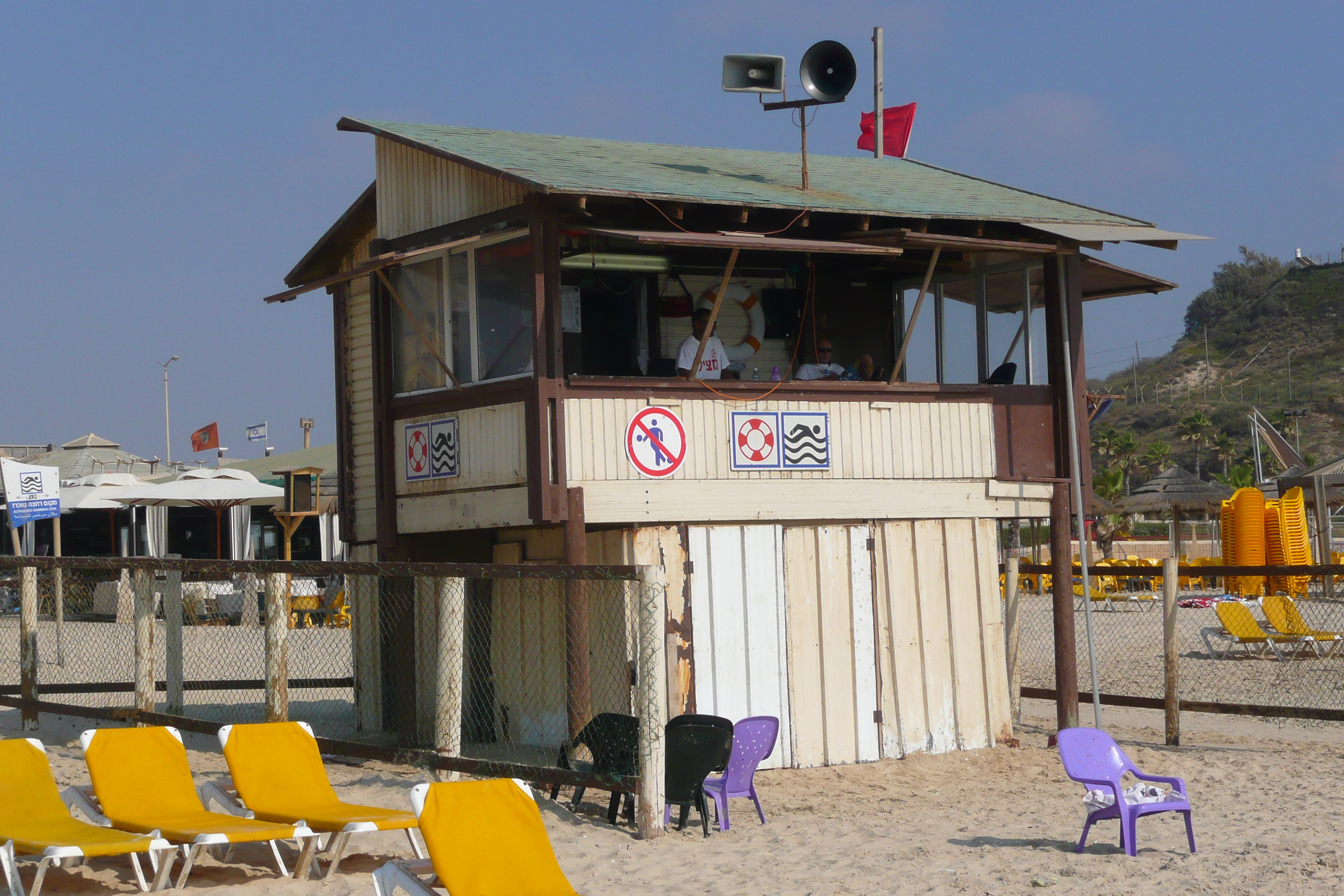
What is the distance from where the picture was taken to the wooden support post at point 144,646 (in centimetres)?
1061

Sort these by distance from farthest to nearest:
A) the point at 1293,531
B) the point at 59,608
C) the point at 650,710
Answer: the point at 1293,531, the point at 59,608, the point at 650,710

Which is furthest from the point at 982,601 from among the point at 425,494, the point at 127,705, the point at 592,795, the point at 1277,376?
the point at 1277,376

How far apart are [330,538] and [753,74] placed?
2227 centimetres

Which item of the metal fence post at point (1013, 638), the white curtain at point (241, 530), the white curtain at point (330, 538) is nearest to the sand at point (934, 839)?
the metal fence post at point (1013, 638)

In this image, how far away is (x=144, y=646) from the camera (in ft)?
34.9

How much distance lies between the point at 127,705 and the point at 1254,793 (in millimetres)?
11121

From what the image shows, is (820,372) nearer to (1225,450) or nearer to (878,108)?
(878,108)

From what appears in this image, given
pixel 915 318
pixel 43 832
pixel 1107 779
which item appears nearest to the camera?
pixel 43 832

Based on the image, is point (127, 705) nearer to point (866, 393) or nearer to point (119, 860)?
point (119, 860)

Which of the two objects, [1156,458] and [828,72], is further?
[1156,458]

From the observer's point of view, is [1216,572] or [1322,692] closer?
[1216,572]

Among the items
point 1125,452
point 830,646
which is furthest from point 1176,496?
point 1125,452

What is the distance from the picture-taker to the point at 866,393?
36.9ft

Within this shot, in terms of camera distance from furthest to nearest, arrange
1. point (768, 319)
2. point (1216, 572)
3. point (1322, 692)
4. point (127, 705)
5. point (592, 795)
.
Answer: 1. point (1322, 692)
2. point (127, 705)
3. point (768, 319)
4. point (1216, 572)
5. point (592, 795)
